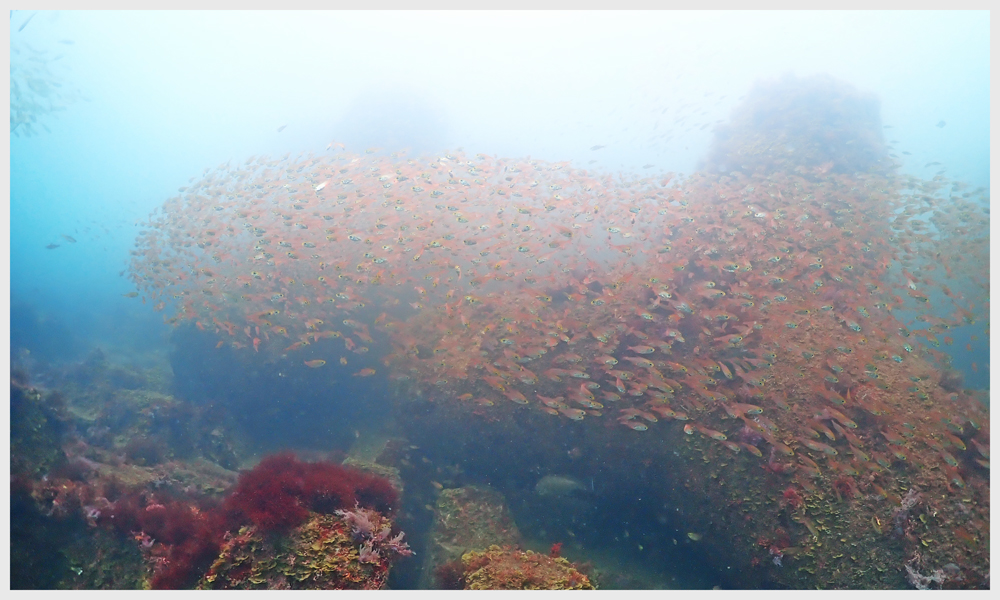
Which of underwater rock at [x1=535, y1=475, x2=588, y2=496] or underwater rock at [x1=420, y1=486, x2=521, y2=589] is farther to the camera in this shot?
underwater rock at [x1=535, y1=475, x2=588, y2=496]

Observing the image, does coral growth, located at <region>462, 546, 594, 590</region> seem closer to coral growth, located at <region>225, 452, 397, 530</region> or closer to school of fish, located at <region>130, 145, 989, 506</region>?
coral growth, located at <region>225, 452, 397, 530</region>

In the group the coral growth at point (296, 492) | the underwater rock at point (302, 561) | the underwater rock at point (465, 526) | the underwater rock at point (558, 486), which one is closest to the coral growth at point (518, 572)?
the underwater rock at point (465, 526)

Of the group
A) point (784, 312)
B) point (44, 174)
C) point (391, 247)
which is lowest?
point (784, 312)

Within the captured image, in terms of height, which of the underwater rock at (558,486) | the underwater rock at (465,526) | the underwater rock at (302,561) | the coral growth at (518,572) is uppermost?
the underwater rock at (302,561)

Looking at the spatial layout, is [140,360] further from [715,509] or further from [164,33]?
[164,33]

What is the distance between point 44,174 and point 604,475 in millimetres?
212510

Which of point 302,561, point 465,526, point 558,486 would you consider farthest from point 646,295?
point 302,561

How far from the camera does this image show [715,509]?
6875 millimetres

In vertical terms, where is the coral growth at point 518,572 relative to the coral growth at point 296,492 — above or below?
below

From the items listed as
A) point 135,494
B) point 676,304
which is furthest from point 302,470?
point 676,304

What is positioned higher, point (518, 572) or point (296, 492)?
point (296, 492)

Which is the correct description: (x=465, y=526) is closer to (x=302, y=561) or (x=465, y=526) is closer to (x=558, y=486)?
(x=558, y=486)

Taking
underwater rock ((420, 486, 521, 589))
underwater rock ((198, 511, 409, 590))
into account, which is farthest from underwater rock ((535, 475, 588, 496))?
underwater rock ((198, 511, 409, 590))

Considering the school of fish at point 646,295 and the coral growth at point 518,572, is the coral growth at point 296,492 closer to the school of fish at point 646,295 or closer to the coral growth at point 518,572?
the coral growth at point 518,572
